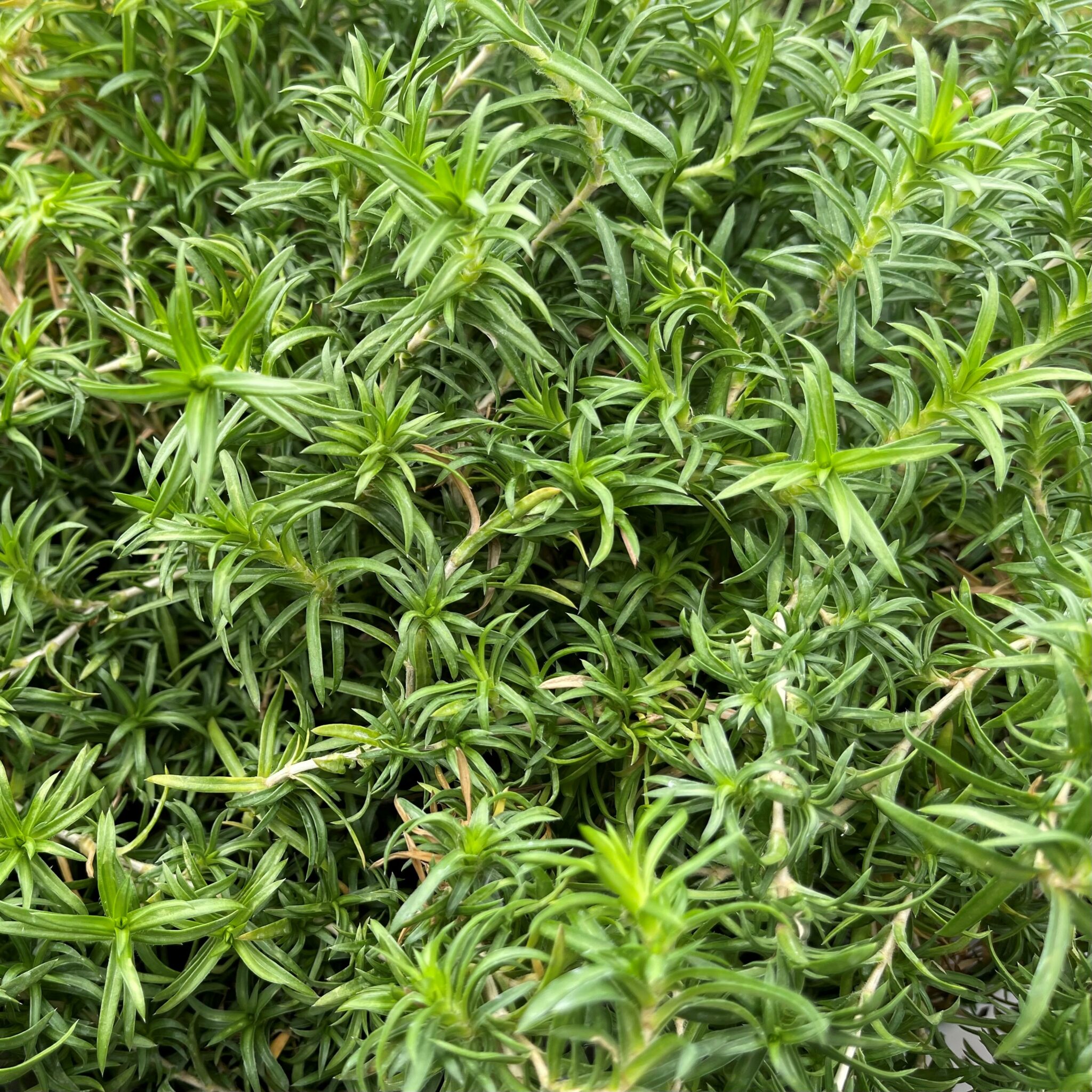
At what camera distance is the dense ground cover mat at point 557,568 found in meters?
0.76

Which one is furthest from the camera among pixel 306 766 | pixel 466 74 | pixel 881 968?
pixel 466 74

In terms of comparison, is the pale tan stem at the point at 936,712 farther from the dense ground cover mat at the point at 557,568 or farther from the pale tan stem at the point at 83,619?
the pale tan stem at the point at 83,619

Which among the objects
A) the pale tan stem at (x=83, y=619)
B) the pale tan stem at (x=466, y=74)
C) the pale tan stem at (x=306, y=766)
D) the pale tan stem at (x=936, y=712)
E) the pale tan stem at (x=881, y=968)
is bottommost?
the pale tan stem at (x=83, y=619)

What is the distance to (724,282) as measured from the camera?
0.96 m

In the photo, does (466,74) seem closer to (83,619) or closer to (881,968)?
(83,619)

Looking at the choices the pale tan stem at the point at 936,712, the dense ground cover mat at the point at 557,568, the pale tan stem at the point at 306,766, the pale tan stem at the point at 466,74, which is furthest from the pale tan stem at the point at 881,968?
the pale tan stem at the point at 466,74

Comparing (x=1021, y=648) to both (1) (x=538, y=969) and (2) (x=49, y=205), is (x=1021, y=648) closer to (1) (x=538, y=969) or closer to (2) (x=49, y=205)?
(1) (x=538, y=969)

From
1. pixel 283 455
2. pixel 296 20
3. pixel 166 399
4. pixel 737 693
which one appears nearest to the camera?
pixel 166 399

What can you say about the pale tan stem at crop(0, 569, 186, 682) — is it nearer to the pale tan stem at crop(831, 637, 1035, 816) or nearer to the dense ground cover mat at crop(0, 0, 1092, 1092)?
the dense ground cover mat at crop(0, 0, 1092, 1092)

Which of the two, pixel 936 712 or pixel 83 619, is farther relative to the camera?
pixel 83 619

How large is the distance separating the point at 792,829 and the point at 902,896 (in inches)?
6.9

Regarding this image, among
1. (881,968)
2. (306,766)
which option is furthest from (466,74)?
(881,968)

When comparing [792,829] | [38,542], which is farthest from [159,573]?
[792,829]

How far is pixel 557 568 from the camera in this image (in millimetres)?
1102
